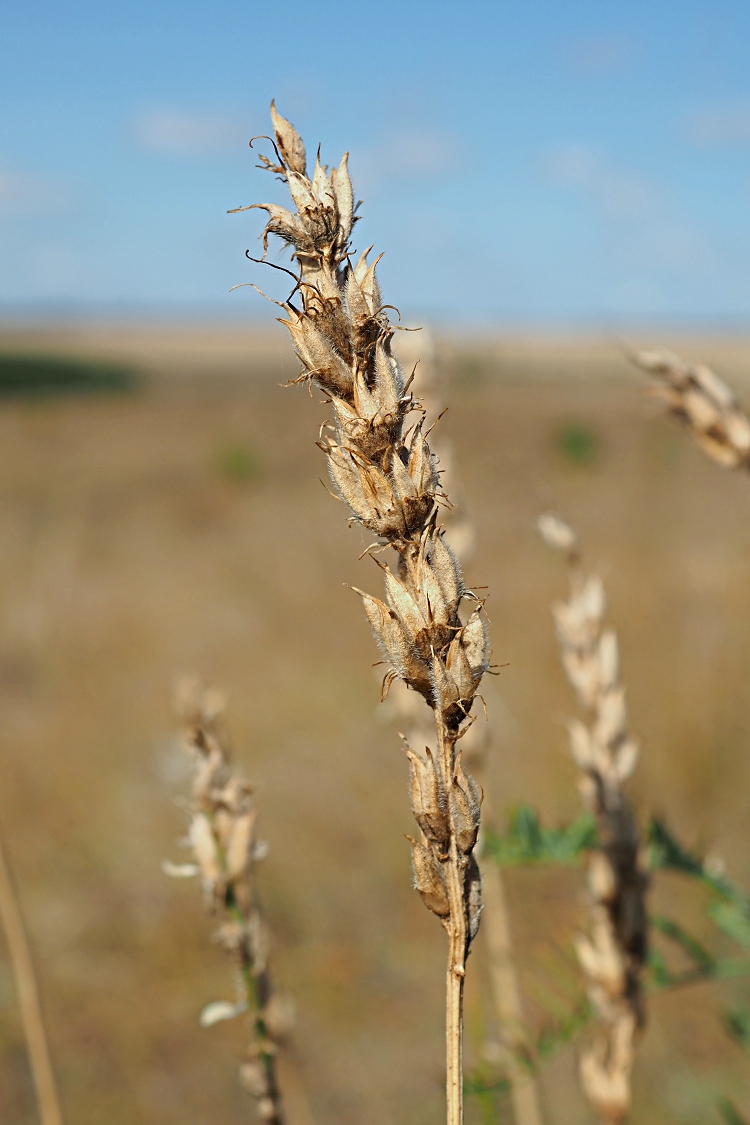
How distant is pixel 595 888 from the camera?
1.25 meters

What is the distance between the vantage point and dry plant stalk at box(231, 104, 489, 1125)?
615 millimetres

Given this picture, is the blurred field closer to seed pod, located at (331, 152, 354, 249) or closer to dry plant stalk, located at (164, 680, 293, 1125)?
seed pod, located at (331, 152, 354, 249)

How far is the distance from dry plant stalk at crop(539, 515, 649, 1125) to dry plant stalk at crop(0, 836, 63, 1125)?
29.9 inches

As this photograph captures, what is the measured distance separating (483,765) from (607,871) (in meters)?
0.51

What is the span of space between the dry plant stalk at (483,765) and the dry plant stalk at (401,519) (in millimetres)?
786

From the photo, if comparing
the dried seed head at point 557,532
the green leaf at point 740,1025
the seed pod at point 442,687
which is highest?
the seed pod at point 442,687

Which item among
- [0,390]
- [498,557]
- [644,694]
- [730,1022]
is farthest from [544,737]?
[0,390]

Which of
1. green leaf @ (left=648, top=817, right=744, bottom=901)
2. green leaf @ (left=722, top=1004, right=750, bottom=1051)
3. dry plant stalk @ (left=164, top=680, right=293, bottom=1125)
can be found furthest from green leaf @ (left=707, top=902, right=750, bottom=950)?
dry plant stalk @ (left=164, top=680, right=293, bottom=1125)

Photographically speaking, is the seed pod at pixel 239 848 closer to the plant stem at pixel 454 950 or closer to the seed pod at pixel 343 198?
the plant stem at pixel 454 950

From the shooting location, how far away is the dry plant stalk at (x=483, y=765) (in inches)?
56.6

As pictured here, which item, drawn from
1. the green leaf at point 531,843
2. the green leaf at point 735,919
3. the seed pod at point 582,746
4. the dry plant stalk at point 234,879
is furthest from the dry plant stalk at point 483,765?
the dry plant stalk at point 234,879

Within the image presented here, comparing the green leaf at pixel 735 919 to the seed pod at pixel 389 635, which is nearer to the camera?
the seed pod at pixel 389 635

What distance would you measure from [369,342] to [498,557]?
1247 centimetres

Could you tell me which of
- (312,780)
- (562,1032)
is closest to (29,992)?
(562,1032)
